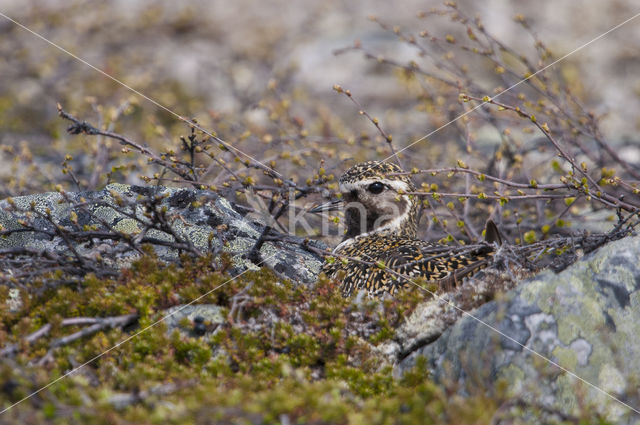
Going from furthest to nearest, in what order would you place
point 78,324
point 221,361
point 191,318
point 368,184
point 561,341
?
point 368,184
point 191,318
point 78,324
point 221,361
point 561,341

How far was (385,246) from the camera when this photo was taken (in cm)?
598

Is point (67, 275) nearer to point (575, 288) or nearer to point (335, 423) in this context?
point (335, 423)

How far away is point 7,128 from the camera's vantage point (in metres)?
13.3

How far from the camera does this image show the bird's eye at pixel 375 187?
6504 mm

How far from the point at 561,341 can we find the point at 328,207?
304 cm

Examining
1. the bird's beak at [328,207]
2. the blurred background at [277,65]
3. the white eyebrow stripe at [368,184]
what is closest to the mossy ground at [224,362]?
the bird's beak at [328,207]

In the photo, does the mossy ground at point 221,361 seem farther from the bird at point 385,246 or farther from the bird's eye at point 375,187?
the bird's eye at point 375,187

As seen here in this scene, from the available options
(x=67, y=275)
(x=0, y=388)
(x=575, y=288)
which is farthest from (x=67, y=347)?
(x=575, y=288)

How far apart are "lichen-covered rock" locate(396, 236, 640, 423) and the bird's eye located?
236cm

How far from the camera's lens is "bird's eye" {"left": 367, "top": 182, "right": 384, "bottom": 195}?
6504mm

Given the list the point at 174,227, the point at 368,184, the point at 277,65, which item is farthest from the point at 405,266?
the point at 277,65

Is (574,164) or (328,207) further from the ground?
(574,164)

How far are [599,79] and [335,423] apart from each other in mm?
16785

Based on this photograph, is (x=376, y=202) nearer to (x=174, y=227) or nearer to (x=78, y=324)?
(x=174, y=227)
